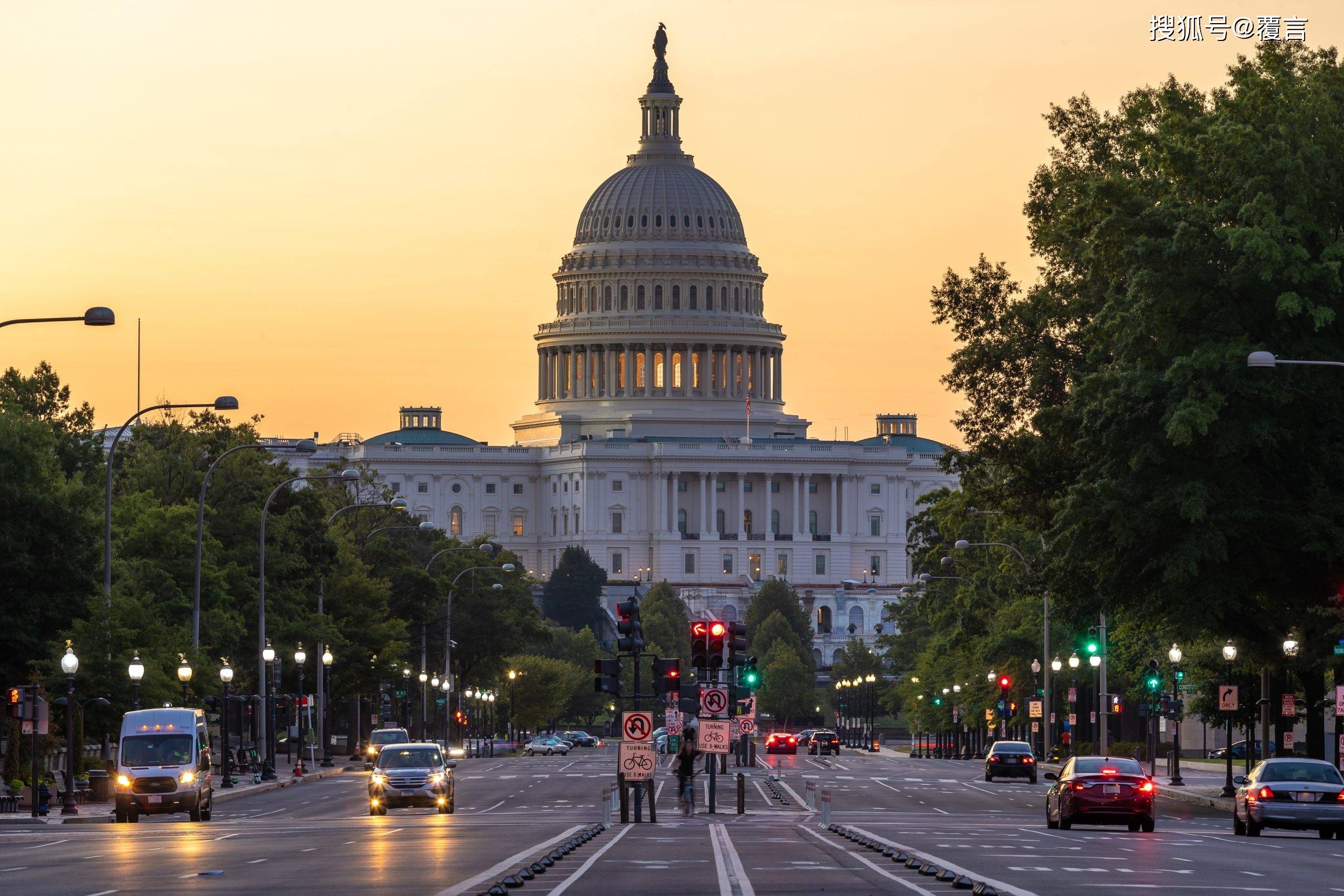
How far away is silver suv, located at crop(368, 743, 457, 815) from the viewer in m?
52.1

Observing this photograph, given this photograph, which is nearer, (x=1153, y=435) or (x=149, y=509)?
(x=1153, y=435)

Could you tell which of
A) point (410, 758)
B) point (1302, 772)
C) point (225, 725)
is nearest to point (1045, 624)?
point (225, 725)

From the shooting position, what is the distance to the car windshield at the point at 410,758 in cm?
5312

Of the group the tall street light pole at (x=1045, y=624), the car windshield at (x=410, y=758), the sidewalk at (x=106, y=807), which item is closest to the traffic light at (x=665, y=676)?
the car windshield at (x=410, y=758)

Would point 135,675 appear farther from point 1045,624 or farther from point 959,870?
point 1045,624

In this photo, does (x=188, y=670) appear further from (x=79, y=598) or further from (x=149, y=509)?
(x=149, y=509)

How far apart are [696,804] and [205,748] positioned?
11.1 m

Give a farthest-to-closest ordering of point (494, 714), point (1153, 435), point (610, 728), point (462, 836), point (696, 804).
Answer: point (610, 728) → point (494, 714) → point (696, 804) → point (1153, 435) → point (462, 836)

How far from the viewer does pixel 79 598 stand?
61.5 m

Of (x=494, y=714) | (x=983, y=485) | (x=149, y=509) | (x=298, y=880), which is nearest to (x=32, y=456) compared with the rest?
(x=149, y=509)

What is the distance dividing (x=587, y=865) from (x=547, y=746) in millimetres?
95315

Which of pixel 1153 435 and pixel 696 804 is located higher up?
pixel 1153 435

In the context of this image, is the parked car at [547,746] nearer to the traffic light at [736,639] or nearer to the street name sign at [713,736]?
the traffic light at [736,639]

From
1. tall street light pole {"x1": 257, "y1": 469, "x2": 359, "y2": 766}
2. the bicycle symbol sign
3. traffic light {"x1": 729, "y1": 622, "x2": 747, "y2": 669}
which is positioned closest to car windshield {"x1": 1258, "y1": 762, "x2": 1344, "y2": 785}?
traffic light {"x1": 729, "y1": 622, "x2": 747, "y2": 669}
